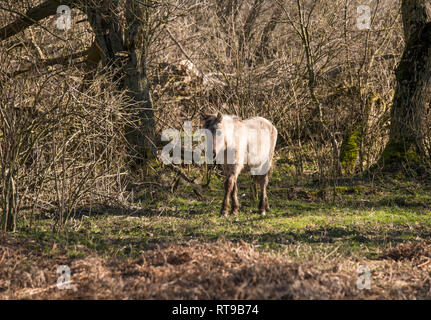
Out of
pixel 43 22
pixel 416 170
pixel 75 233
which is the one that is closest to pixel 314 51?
pixel 416 170

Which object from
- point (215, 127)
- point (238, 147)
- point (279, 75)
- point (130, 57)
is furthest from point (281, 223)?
point (279, 75)

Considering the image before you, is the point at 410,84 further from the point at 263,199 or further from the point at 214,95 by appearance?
the point at 263,199

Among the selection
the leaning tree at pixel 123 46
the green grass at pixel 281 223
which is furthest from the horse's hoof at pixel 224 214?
the leaning tree at pixel 123 46

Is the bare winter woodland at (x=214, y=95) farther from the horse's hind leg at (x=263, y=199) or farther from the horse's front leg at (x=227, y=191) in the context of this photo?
the horse's front leg at (x=227, y=191)

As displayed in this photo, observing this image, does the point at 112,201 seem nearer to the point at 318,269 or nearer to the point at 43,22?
the point at 318,269

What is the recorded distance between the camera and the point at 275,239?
716 centimetres

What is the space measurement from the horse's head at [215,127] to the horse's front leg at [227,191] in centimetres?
63

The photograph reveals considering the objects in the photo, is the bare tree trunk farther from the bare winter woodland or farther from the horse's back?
the horse's back

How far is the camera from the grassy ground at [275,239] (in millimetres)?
4889

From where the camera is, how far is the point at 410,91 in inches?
479

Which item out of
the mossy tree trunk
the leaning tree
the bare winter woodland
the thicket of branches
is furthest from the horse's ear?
the mossy tree trunk

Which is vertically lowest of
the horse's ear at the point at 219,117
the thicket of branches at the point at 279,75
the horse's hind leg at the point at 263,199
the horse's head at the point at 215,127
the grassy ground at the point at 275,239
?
the grassy ground at the point at 275,239

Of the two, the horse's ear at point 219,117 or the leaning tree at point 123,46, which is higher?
the leaning tree at point 123,46
